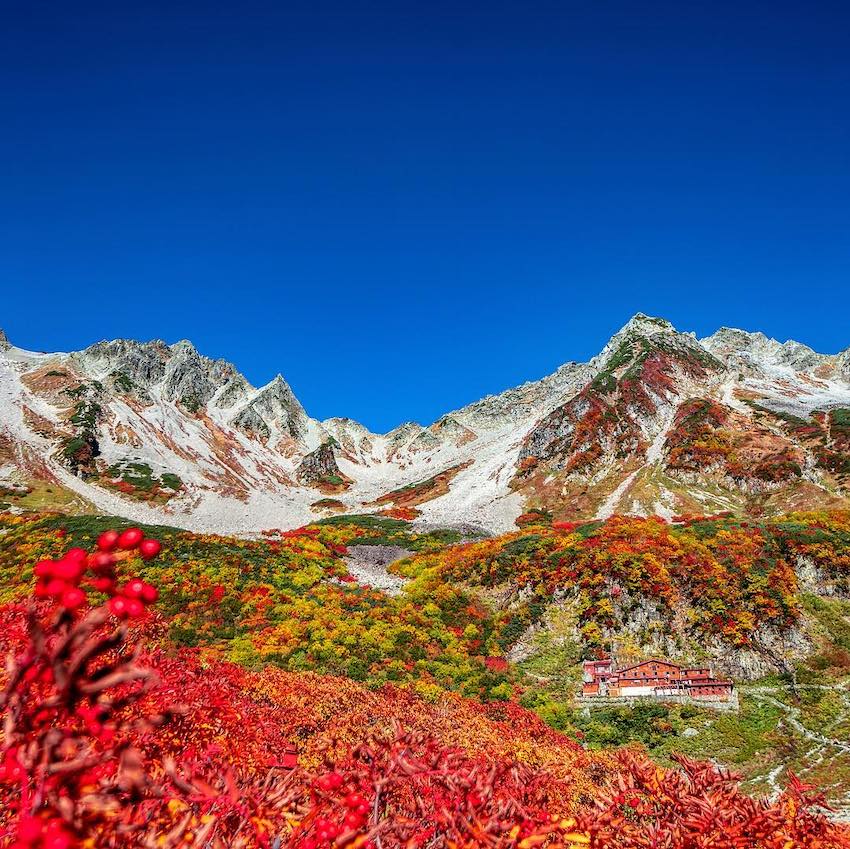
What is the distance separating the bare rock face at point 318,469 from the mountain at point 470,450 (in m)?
0.43

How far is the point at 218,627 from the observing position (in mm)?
24453

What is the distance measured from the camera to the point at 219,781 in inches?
191

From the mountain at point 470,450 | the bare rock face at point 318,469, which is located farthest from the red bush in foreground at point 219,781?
the bare rock face at point 318,469

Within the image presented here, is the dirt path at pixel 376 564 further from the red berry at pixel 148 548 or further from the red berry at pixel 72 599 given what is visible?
the red berry at pixel 72 599

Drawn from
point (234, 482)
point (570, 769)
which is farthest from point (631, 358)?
point (570, 769)

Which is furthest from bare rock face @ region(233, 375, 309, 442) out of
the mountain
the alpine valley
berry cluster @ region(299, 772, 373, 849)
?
berry cluster @ region(299, 772, 373, 849)

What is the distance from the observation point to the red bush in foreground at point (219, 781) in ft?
7.29

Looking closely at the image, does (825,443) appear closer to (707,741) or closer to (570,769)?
(707,741)

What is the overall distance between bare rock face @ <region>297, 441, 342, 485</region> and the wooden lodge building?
11868 cm

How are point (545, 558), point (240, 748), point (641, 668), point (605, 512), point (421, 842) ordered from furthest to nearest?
point (605, 512), point (545, 558), point (641, 668), point (240, 748), point (421, 842)

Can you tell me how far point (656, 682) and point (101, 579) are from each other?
24.1 metres

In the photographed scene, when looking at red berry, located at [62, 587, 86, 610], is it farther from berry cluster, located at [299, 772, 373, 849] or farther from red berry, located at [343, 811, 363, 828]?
red berry, located at [343, 811, 363, 828]

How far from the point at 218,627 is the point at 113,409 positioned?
105 metres

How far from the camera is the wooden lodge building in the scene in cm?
2084
